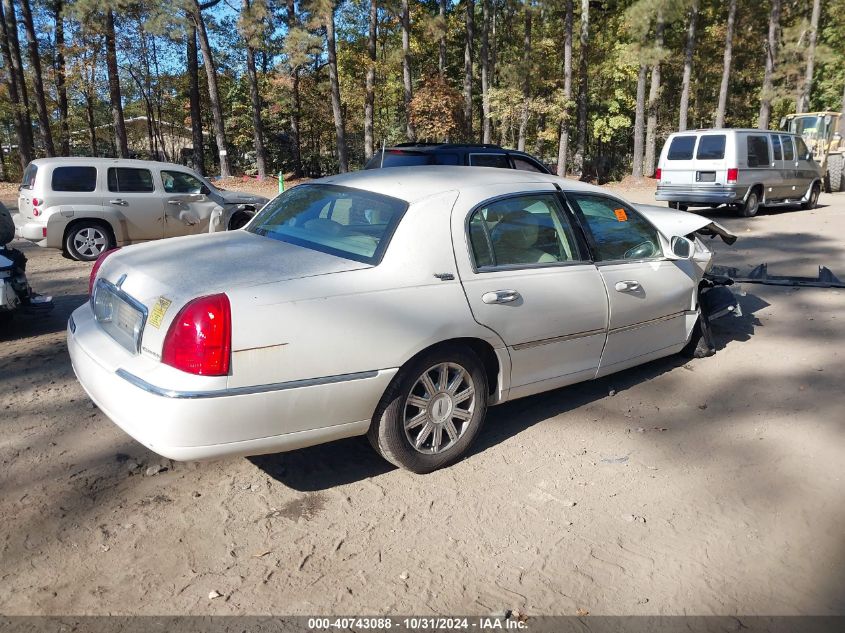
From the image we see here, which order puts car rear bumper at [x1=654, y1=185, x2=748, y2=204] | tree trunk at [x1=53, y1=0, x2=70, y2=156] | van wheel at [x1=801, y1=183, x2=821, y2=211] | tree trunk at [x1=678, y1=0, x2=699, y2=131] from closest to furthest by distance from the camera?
car rear bumper at [x1=654, y1=185, x2=748, y2=204] < van wheel at [x1=801, y1=183, x2=821, y2=211] < tree trunk at [x1=678, y1=0, x2=699, y2=131] < tree trunk at [x1=53, y1=0, x2=70, y2=156]

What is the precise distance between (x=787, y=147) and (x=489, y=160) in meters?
9.85

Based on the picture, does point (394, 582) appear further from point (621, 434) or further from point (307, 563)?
point (621, 434)

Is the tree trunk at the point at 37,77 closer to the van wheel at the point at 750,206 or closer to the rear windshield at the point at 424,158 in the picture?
the rear windshield at the point at 424,158

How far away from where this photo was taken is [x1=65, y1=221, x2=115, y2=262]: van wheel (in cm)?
1014

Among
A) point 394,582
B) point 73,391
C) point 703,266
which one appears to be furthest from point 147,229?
point 394,582

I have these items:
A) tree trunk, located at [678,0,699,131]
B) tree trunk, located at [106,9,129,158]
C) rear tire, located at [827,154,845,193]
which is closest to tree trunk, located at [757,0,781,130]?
tree trunk, located at [678,0,699,131]

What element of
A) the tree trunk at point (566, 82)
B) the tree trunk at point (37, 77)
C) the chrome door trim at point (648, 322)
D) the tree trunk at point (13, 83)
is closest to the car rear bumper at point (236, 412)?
the chrome door trim at point (648, 322)

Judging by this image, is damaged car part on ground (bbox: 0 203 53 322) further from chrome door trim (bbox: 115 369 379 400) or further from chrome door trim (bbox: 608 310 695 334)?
chrome door trim (bbox: 608 310 695 334)

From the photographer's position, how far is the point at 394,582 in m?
2.83

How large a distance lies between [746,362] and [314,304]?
4.10 m

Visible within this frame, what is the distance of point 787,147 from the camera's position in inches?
627

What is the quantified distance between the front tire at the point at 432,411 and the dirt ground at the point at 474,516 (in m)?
0.15

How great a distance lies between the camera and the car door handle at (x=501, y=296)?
3669 millimetres

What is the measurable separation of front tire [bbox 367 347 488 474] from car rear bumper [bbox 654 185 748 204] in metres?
12.8
